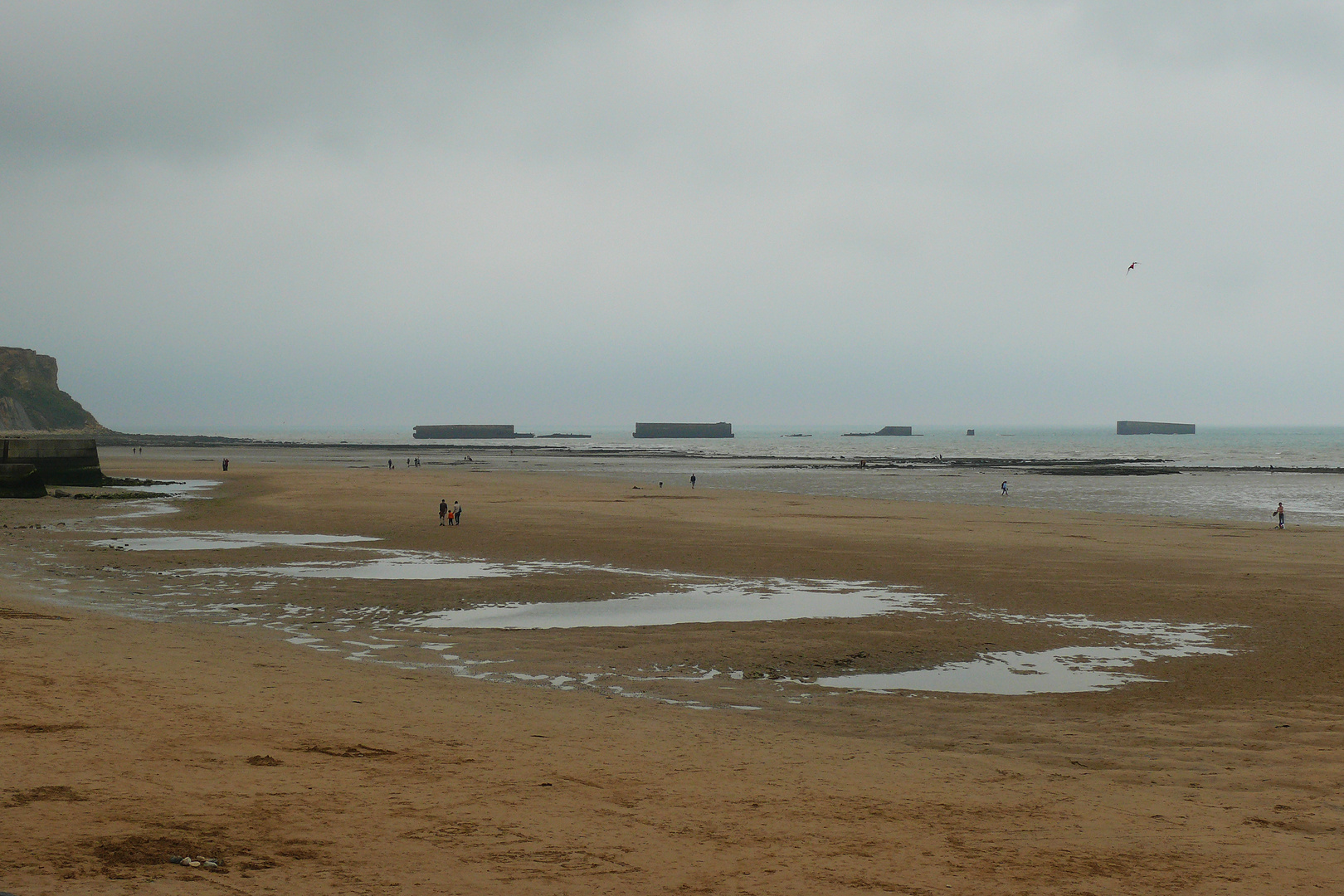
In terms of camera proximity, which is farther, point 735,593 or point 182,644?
point 735,593

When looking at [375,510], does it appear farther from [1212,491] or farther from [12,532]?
[1212,491]

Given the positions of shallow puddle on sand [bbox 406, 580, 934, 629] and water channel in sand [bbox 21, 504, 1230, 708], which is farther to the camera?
shallow puddle on sand [bbox 406, 580, 934, 629]

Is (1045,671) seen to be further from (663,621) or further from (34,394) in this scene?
(34,394)

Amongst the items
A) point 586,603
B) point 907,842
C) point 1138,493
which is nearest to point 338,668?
point 586,603

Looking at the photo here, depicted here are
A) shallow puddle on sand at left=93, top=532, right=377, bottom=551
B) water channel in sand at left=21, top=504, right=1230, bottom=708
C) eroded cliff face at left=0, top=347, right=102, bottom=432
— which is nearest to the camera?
water channel in sand at left=21, top=504, right=1230, bottom=708

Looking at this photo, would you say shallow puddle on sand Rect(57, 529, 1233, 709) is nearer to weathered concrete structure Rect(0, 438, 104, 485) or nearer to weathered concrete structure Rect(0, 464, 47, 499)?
weathered concrete structure Rect(0, 464, 47, 499)

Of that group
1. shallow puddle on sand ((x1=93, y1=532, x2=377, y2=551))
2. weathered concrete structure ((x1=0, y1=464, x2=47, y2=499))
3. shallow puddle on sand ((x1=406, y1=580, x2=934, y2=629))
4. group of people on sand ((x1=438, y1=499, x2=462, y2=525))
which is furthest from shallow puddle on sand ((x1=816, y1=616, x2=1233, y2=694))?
weathered concrete structure ((x1=0, y1=464, x2=47, y2=499))

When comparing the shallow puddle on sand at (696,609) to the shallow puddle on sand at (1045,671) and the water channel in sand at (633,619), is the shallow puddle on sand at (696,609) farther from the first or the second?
the shallow puddle on sand at (1045,671)

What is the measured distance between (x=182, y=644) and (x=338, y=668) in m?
2.57

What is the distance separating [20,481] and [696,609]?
35.7 meters

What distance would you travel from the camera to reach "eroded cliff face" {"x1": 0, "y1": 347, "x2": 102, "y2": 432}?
170375mm

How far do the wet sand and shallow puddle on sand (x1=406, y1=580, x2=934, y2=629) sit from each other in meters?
0.71

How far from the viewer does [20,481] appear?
4047 cm

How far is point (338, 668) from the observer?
1213cm
